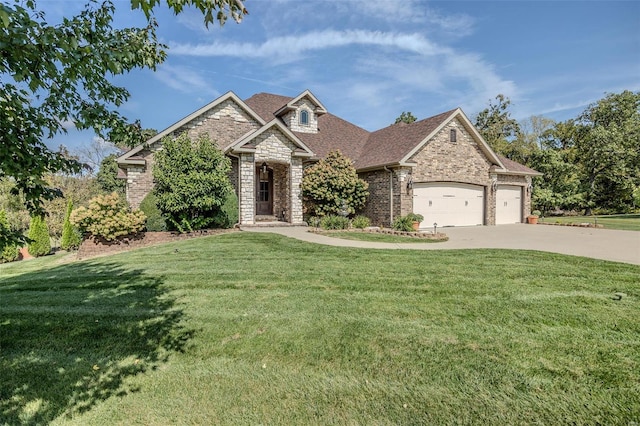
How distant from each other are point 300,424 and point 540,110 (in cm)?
4382

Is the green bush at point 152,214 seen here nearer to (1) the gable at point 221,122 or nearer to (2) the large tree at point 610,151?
(1) the gable at point 221,122

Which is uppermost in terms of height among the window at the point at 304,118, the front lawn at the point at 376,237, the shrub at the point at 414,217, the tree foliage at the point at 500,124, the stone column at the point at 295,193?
the tree foliage at the point at 500,124

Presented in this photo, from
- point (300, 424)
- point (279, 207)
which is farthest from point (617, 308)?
point (279, 207)

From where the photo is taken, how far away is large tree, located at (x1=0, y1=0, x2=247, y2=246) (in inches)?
88.8

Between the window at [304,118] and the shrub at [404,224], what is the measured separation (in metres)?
8.79

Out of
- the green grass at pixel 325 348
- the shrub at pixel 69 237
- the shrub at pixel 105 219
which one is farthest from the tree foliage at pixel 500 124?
the shrub at pixel 69 237

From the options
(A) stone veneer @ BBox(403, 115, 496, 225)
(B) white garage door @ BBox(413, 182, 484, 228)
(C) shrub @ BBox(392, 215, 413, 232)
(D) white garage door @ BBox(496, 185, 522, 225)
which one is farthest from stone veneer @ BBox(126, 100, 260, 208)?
(D) white garage door @ BBox(496, 185, 522, 225)

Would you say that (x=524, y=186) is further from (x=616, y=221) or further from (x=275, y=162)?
(x=275, y=162)

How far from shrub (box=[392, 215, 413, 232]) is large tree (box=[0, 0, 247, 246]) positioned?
40.6 feet

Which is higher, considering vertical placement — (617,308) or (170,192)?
(170,192)

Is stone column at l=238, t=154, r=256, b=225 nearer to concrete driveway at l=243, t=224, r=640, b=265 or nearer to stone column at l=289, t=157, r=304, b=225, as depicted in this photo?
stone column at l=289, t=157, r=304, b=225

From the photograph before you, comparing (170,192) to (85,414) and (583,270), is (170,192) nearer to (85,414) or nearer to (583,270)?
(85,414)

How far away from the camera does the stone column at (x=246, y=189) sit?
14648mm

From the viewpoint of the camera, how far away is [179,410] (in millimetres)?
2613
